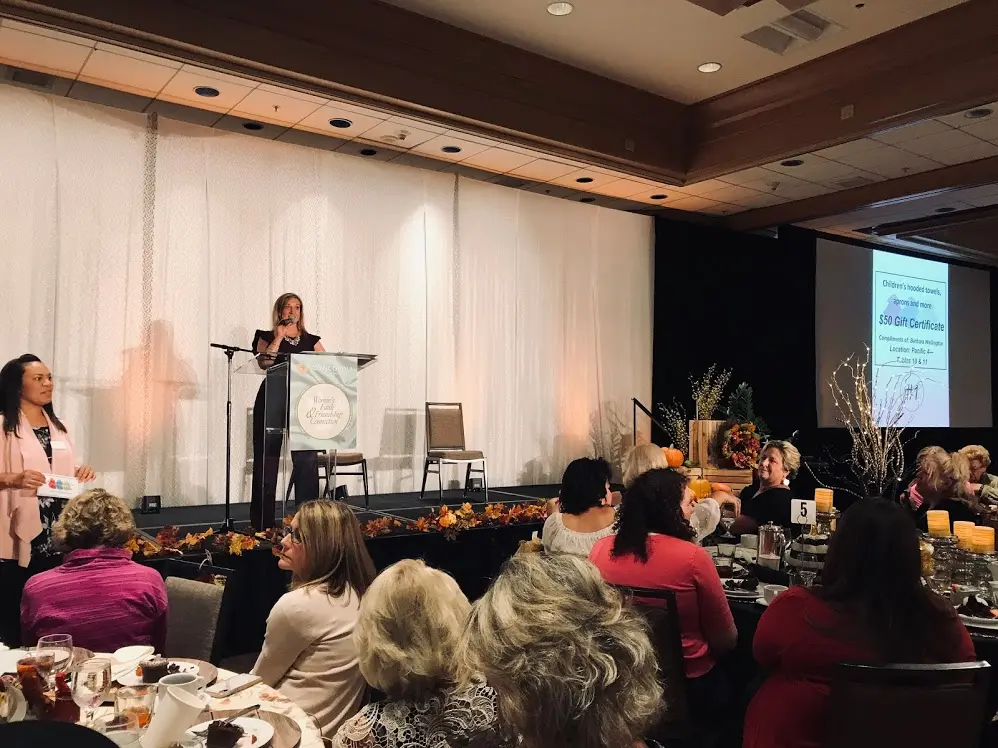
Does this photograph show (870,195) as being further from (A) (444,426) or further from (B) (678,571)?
Answer: (B) (678,571)

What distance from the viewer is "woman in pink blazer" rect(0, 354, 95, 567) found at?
3.95 metres

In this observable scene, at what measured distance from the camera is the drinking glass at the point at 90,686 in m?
1.73

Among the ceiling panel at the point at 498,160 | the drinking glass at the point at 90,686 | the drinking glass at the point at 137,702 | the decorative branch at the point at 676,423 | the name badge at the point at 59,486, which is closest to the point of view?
the drinking glass at the point at 137,702

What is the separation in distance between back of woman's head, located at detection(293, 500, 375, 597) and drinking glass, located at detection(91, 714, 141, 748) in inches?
28.6

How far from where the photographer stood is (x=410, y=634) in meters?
1.58

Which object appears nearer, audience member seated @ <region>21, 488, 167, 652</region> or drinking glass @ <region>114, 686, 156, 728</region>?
drinking glass @ <region>114, 686, 156, 728</region>

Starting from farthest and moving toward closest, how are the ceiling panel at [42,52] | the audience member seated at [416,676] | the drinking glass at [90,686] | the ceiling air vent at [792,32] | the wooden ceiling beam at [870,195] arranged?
the wooden ceiling beam at [870,195], the ceiling air vent at [792,32], the ceiling panel at [42,52], the drinking glass at [90,686], the audience member seated at [416,676]

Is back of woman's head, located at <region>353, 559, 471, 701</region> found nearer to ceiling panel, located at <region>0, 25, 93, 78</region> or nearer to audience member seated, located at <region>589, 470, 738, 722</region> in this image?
audience member seated, located at <region>589, 470, 738, 722</region>

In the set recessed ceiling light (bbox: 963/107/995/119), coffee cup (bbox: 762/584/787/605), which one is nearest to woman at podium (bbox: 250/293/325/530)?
coffee cup (bbox: 762/584/787/605)

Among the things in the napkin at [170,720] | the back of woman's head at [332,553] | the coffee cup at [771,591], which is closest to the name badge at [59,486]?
the back of woman's head at [332,553]

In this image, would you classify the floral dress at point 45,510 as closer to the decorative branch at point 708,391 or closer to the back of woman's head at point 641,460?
the back of woman's head at point 641,460

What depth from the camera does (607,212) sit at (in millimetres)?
9219

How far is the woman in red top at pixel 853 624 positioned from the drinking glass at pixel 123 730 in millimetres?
1338

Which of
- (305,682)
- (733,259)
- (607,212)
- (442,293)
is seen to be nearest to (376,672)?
(305,682)
